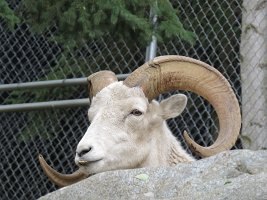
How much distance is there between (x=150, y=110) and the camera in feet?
25.2

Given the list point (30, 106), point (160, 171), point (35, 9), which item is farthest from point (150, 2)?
point (160, 171)

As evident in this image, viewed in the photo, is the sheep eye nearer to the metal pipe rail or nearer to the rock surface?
the metal pipe rail

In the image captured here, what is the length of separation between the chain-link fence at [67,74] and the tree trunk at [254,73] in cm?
15

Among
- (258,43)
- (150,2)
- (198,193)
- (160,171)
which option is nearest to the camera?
(198,193)

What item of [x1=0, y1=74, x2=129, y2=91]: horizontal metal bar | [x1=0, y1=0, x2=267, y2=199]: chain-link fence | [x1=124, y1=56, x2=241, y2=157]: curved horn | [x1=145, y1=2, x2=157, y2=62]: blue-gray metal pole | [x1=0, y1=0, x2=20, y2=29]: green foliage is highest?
[x1=0, y1=0, x2=20, y2=29]: green foliage

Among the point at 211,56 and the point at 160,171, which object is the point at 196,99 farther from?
the point at 160,171

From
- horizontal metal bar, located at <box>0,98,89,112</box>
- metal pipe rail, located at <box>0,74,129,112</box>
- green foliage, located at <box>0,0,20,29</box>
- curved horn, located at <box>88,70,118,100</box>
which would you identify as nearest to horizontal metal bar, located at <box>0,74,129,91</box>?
metal pipe rail, located at <box>0,74,129,112</box>

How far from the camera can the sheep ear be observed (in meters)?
7.75

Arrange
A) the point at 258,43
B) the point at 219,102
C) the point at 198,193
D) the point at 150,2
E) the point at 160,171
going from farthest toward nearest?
the point at 258,43, the point at 150,2, the point at 219,102, the point at 160,171, the point at 198,193

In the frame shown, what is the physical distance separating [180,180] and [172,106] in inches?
98.8

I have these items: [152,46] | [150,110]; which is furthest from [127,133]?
[152,46]

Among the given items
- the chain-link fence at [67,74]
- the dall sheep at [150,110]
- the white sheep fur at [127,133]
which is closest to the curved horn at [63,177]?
the dall sheep at [150,110]

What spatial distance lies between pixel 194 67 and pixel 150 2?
4.47 feet

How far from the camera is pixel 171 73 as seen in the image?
7559 mm
